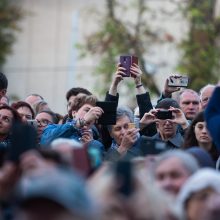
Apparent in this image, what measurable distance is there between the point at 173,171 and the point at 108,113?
15.8ft

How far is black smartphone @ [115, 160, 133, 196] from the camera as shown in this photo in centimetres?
800

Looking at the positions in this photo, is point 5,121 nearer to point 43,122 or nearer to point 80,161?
point 43,122

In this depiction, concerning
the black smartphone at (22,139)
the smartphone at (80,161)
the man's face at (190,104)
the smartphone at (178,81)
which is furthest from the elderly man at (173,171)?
the man's face at (190,104)

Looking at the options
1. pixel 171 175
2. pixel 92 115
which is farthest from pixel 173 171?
pixel 92 115

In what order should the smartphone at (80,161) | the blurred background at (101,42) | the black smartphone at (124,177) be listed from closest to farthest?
the black smartphone at (124,177) < the smartphone at (80,161) < the blurred background at (101,42)

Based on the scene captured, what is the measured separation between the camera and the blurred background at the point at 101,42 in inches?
1266

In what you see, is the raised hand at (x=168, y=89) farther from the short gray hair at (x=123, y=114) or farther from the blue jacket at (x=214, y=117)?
the blue jacket at (x=214, y=117)

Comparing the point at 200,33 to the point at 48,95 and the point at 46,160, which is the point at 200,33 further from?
the point at 46,160

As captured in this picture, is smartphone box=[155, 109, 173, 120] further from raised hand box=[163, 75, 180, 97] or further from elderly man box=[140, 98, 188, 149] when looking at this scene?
raised hand box=[163, 75, 180, 97]

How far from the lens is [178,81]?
16000 mm

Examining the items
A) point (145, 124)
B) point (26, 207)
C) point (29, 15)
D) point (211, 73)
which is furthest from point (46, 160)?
point (29, 15)

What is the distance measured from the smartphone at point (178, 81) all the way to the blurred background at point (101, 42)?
13954 millimetres

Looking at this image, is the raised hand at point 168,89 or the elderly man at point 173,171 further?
the raised hand at point 168,89

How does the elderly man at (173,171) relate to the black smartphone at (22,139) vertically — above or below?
below
